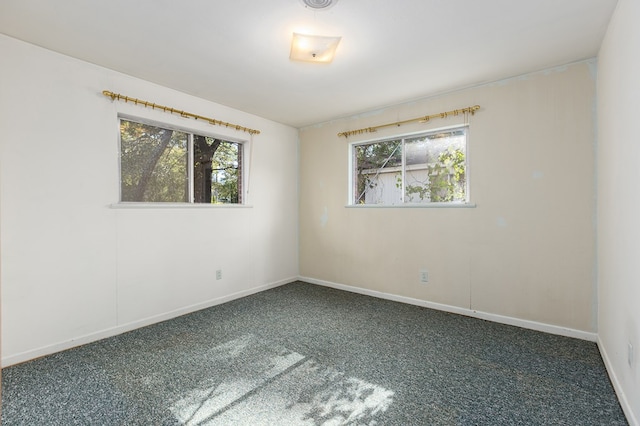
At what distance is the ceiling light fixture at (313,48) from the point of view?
2340 mm

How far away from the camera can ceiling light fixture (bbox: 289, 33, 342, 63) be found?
2.34 metres

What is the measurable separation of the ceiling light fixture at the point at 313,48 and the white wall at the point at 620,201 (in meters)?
1.68

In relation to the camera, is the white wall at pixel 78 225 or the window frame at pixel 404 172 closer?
the white wall at pixel 78 225

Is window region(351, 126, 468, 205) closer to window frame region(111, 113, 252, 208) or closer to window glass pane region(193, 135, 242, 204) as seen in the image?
window frame region(111, 113, 252, 208)

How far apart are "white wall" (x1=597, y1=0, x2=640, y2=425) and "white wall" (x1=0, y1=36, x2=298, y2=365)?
342 centimetres

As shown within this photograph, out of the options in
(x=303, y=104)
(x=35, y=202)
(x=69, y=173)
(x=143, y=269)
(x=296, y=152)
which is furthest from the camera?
(x=296, y=152)

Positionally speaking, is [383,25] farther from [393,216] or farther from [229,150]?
[229,150]

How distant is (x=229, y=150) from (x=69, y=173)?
5.53 ft

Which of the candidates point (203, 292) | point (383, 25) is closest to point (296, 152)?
point (203, 292)

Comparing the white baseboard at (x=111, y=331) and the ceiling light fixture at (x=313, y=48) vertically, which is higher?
the ceiling light fixture at (x=313, y=48)

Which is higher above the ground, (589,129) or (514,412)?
(589,129)

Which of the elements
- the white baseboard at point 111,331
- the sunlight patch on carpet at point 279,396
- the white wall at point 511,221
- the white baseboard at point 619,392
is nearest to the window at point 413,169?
the white wall at point 511,221

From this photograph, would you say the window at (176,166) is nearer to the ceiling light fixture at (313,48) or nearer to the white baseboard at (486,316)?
the ceiling light fixture at (313,48)

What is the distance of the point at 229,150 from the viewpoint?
13.3 ft
